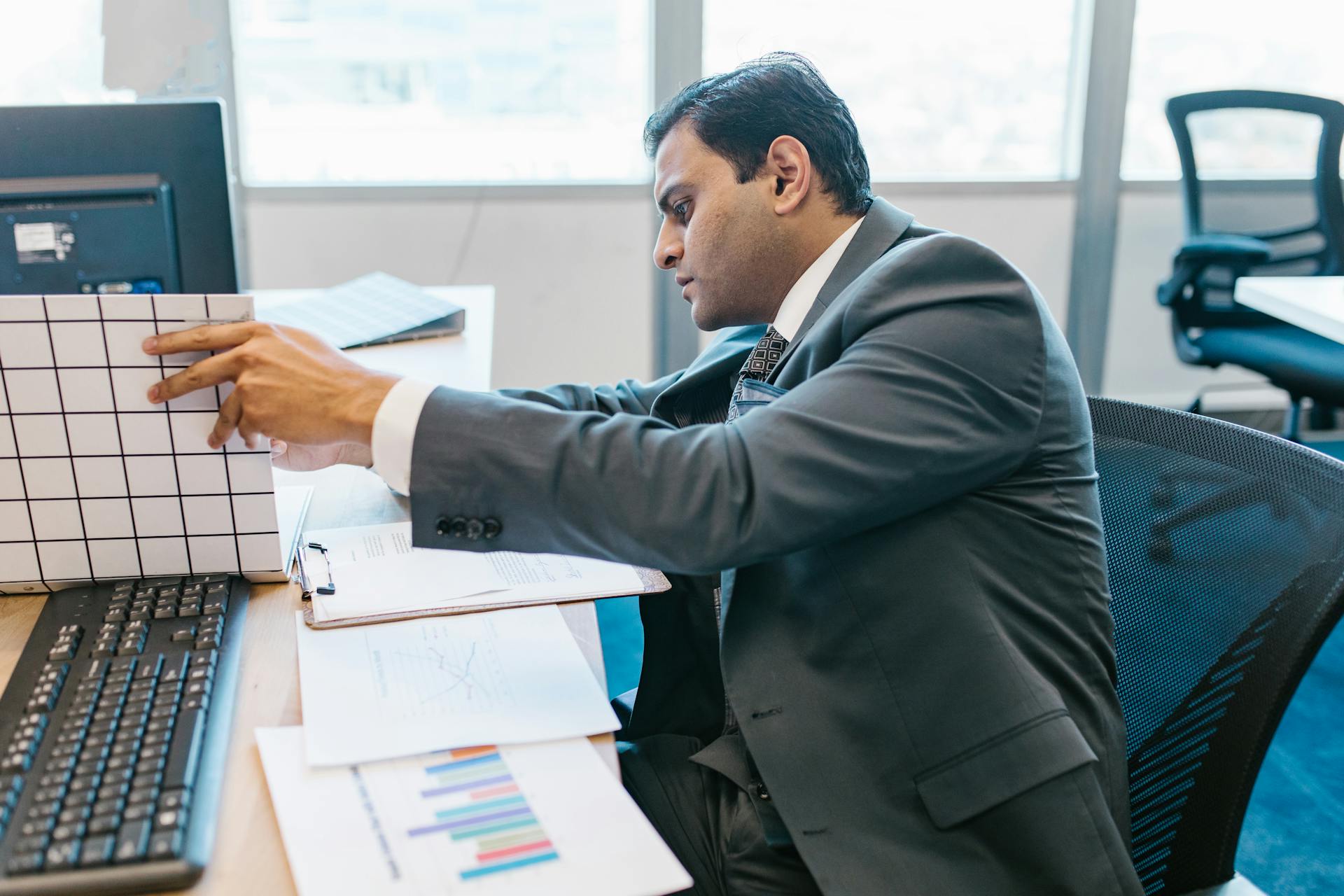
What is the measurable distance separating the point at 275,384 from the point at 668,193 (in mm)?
564

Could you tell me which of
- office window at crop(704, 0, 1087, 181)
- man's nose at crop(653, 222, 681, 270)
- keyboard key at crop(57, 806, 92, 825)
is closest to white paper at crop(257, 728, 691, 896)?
keyboard key at crop(57, 806, 92, 825)

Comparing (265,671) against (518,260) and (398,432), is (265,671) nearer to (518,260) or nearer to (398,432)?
(398,432)

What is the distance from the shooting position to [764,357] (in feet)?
3.76

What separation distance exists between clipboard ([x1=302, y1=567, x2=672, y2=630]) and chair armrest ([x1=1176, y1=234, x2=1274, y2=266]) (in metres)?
2.26

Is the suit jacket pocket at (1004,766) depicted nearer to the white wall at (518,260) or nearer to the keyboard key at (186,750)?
the keyboard key at (186,750)

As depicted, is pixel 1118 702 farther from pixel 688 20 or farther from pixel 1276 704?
pixel 688 20

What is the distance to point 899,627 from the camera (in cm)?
85

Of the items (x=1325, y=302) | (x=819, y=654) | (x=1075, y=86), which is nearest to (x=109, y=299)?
(x=819, y=654)

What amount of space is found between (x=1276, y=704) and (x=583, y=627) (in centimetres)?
53

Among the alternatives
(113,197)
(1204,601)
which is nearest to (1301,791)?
(1204,601)

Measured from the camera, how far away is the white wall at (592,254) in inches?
122

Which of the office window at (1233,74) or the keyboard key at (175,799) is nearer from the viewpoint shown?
the keyboard key at (175,799)

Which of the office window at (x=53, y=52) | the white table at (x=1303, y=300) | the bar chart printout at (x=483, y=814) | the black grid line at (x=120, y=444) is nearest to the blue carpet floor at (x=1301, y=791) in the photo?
the white table at (x=1303, y=300)

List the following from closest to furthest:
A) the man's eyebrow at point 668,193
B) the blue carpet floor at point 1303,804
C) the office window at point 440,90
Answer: the man's eyebrow at point 668,193
the blue carpet floor at point 1303,804
the office window at point 440,90
